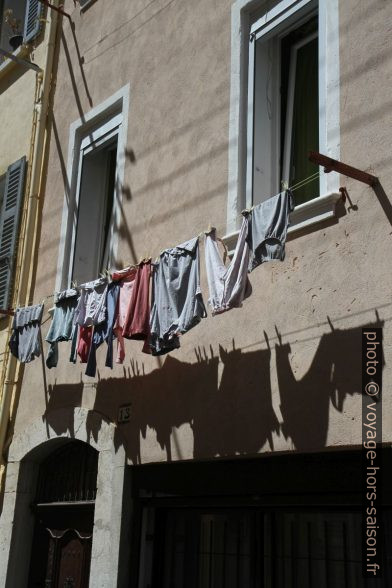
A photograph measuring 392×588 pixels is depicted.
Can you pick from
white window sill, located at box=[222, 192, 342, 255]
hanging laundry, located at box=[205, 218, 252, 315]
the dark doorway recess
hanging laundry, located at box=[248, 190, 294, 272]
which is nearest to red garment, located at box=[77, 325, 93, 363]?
the dark doorway recess

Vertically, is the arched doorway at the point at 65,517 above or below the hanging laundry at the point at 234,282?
below

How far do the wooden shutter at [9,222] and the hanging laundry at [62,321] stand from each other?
69.5 inches

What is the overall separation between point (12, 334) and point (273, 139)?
138 inches

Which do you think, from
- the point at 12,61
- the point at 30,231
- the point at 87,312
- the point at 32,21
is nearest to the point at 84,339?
the point at 87,312

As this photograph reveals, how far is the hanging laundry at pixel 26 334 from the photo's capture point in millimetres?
7660

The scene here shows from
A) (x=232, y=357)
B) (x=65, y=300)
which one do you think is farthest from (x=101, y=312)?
(x=232, y=357)

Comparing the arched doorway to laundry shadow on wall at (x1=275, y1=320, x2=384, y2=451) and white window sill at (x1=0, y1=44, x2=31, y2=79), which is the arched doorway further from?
white window sill at (x1=0, y1=44, x2=31, y2=79)

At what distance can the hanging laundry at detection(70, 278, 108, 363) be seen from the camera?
663 centimetres

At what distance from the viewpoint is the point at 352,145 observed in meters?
5.29

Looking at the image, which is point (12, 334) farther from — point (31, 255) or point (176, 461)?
point (176, 461)

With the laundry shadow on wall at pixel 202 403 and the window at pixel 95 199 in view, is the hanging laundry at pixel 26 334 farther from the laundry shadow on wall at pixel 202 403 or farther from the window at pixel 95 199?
the laundry shadow on wall at pixel 202 403

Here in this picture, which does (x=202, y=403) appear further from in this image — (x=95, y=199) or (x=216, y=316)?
(x=95, y=199)

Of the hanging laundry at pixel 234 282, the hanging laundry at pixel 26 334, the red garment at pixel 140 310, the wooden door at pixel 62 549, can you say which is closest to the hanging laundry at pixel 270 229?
the hanging laundry at pixel 234 282

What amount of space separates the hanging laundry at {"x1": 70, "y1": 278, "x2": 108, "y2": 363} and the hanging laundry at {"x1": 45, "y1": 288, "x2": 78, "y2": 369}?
137mm
